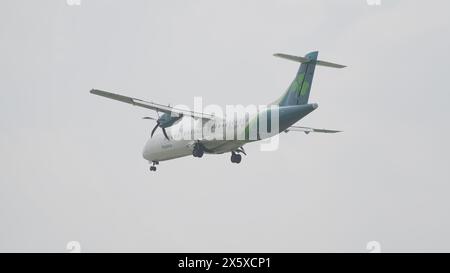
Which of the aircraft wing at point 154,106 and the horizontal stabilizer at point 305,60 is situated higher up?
the horizontal stabilizer at point 305,60

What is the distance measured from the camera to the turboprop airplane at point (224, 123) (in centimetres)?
4497

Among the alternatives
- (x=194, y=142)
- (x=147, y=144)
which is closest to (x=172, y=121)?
(x=194, y=142)

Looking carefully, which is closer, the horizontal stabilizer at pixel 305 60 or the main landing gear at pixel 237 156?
the horizontal stabilizer at pixel 305 60

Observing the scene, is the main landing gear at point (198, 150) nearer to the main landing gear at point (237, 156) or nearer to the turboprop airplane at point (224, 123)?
the turboprop airplane at point (224, 123)

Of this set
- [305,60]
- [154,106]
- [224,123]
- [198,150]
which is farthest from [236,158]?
[305,60]

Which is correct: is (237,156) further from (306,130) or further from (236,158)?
(306,130)

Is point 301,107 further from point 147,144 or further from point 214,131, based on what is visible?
point 147,144

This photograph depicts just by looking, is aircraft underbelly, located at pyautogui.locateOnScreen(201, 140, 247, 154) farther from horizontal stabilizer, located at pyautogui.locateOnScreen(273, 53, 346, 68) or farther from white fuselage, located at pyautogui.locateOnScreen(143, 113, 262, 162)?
horizontal stabilizer, located at pyautogui.locateOnScreen(273, 53, 346, 68)

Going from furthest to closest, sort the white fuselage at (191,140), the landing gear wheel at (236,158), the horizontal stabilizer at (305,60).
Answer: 1. the landing gear wheel at (236,158)
2. the white fuselage at (191,140)
3. the horizontal stabilizer at (305,60)

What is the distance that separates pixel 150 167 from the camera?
55344 mm

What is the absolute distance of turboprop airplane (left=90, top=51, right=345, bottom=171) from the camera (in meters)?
45.0

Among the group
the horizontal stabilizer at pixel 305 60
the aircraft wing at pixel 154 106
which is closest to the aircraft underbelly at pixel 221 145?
the aircraft wing at pixel 154 106
